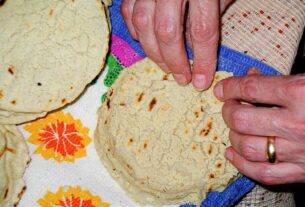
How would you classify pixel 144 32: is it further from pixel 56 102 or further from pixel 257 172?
pixel 257 172

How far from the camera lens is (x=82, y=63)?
1.26 meters

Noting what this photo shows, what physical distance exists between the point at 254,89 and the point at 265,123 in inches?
4.2

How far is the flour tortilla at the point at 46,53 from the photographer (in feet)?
4.06

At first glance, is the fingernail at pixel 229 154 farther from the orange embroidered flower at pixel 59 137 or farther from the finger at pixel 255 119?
the orange embroidered flower at pixel 59 137

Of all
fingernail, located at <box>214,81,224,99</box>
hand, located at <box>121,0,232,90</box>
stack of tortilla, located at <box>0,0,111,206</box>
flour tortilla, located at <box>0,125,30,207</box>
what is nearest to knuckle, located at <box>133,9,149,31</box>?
hand, located at <box>121,0,232,90</box>

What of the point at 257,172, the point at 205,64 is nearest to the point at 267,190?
the point at 257,172

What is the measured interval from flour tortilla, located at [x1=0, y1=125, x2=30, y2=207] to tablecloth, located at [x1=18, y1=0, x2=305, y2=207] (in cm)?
3

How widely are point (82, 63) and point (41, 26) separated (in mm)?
182

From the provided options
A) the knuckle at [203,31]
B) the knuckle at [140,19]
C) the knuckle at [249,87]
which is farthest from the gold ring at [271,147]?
the knuckle at [140,19]

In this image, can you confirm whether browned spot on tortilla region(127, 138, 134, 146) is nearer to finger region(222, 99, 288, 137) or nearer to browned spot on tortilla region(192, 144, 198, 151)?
browned spot on tortilla region(192, 144, 198, 151)

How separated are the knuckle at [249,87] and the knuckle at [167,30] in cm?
24

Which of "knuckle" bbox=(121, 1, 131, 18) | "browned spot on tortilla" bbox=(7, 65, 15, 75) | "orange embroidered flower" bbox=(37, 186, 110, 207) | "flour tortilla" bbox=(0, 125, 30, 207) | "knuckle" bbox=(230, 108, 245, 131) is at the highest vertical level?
Result: "knuckle" bbox=(121, 1, 131, 18)

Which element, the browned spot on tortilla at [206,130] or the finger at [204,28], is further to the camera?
the browned spot on tortilla at [206,130]

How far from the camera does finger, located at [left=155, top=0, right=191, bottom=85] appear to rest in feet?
3.61
